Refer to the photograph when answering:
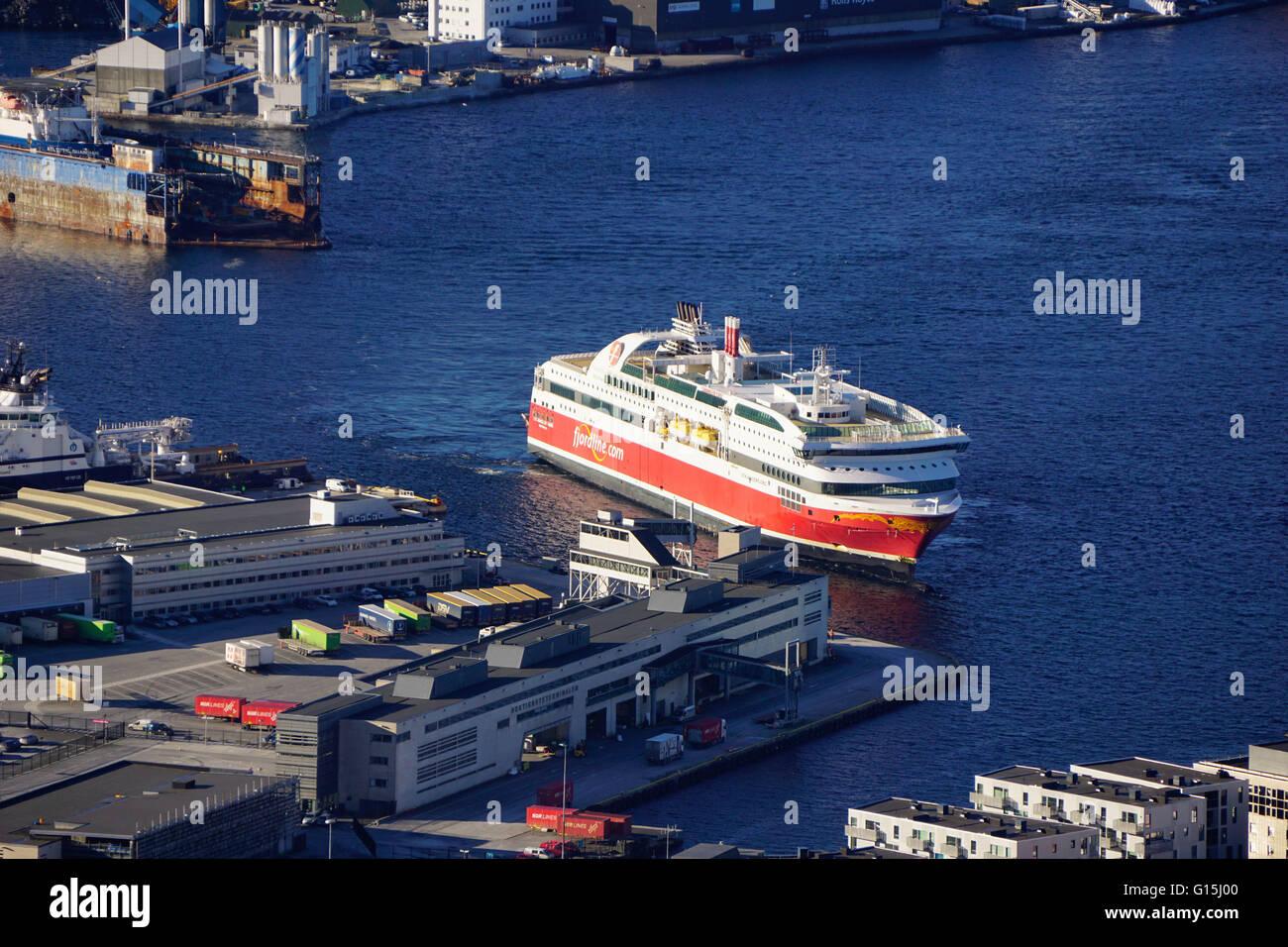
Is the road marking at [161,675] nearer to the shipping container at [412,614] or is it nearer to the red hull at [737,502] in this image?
the shipping container at [412,614]

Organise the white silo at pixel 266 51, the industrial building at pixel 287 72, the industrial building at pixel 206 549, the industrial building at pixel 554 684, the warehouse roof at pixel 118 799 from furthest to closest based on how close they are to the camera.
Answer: the white silo at pixel 266 51
the industrial building at pixel 287 72
the industrial building at pixel 206 549
the industrial building at pixel 554 684
the warehouse roof at pixel 118 799

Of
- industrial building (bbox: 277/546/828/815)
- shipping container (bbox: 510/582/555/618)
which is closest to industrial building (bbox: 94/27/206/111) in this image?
shipping container (bbox: 510/582/555/618)

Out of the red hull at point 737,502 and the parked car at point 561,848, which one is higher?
the red hull at point 737,502

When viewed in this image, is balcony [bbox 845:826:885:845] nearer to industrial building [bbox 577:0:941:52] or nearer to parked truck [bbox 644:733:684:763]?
parked truck [bbox 644:733:684:763]

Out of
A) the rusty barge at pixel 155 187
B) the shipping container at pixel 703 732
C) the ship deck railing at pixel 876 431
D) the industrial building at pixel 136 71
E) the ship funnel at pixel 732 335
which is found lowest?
the shipping container at pixel 703 732

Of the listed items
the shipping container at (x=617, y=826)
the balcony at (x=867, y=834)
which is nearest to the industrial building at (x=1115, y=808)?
the balcony at (x=867, y=834)

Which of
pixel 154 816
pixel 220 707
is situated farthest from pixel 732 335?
pixel 154 816
